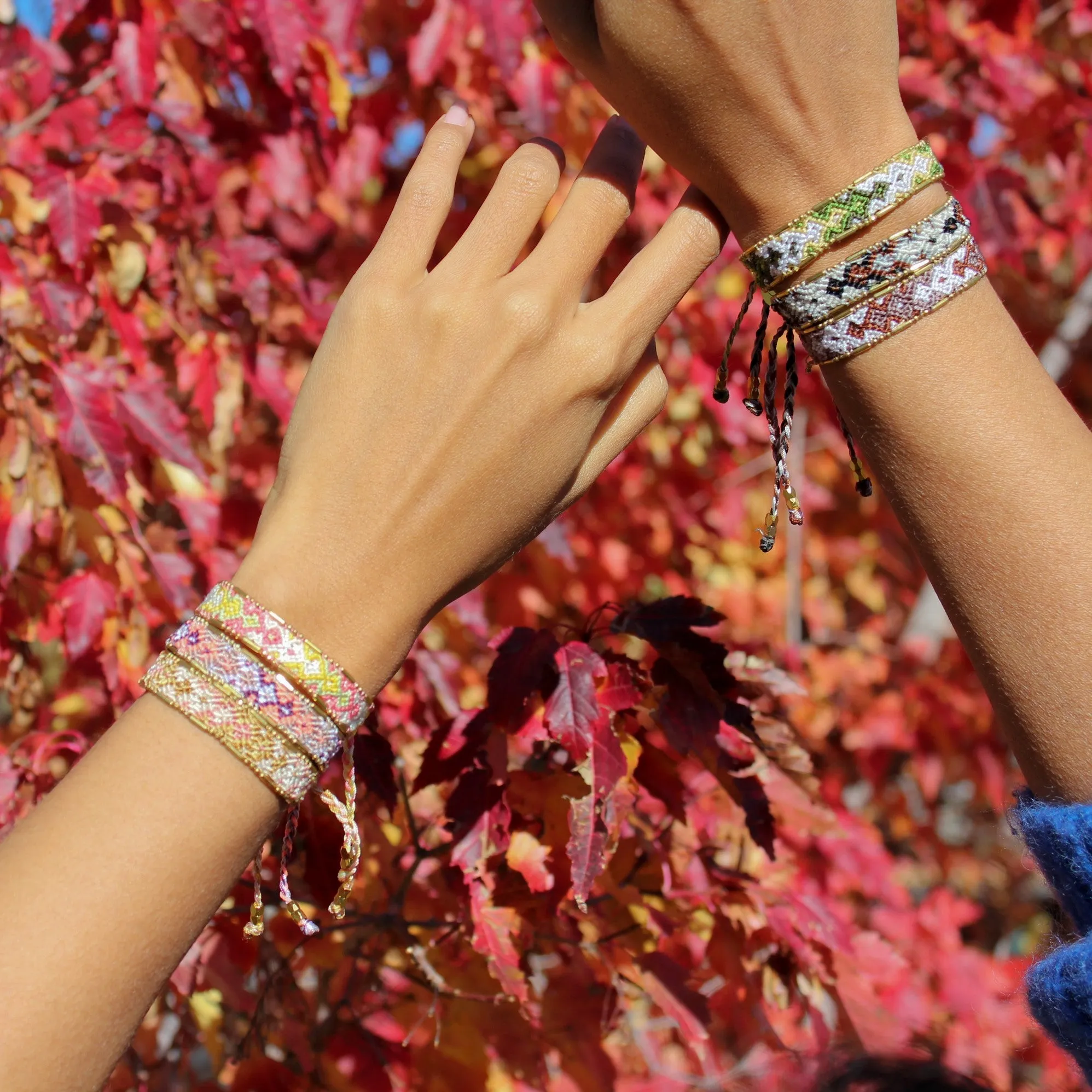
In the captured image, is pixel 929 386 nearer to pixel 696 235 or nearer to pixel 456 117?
pixel 696 235

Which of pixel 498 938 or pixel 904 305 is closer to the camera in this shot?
pixel 904 305

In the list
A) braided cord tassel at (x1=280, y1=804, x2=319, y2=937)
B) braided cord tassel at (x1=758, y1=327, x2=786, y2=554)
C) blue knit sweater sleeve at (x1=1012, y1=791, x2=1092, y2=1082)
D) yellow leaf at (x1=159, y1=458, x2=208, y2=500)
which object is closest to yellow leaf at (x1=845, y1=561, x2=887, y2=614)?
yellow leaf at (x1=159, y1=458, x2=208, y2=500)

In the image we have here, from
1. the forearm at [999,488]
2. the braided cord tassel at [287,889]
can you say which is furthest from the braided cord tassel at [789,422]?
the braided cord tassel at [287,889]

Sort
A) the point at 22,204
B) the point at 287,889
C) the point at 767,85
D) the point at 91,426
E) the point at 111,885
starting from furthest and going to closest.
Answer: the point at 22,204 → the point at 91,426 → the point at 287,889 → the point at 767,85 → the point at 111,885

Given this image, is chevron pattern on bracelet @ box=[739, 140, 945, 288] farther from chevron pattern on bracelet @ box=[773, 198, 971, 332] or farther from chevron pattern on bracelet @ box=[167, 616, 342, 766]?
chevron pattern on bracelet @ box=[167, 616, 342, 766]

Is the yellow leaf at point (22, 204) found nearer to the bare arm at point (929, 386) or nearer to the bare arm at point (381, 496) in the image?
the bare arm at point (381, 496)

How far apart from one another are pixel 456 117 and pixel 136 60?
107 cm

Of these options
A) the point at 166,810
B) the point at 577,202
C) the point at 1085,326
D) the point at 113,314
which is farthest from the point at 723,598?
the point at 166,810

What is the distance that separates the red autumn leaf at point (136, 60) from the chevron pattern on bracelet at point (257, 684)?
4.25 feet

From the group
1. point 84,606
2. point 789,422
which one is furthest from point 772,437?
point 84,606

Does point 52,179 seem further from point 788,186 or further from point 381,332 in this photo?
point 788,186

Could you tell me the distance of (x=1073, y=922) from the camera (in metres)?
0.67

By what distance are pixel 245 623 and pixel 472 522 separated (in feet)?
0.51

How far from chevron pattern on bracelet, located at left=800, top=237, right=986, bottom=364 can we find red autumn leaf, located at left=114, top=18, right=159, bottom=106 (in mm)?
1359
